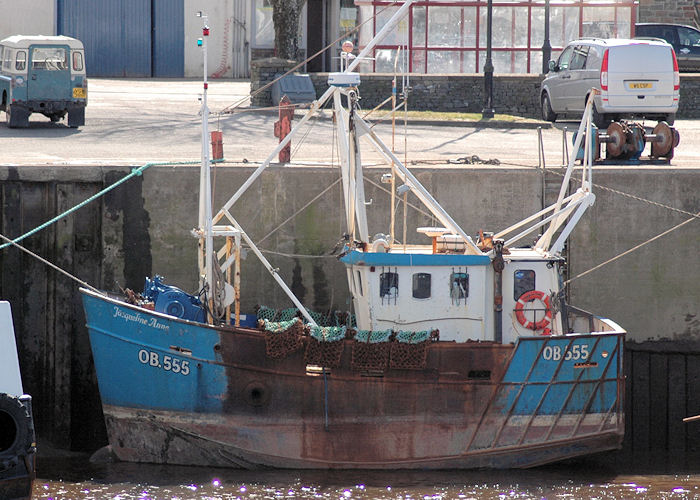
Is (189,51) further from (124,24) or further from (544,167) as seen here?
(544,167)

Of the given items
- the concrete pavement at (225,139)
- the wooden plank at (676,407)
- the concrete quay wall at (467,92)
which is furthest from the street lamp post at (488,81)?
the wooden plank at (676,407)

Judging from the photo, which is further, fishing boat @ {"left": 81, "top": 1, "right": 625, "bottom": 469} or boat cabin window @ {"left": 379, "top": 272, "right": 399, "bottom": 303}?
boat cabin window @ {"left": 379, "top": 272, "right": 399, "bottom": 303}

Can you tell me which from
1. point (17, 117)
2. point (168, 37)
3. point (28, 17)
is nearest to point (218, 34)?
point (168, 37)

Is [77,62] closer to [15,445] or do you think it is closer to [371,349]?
[371,349]

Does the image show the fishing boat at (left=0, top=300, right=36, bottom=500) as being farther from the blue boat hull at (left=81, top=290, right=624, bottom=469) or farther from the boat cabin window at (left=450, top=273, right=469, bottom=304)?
the boat cabin window at (left=450, top=273, right=469, bottom=304)

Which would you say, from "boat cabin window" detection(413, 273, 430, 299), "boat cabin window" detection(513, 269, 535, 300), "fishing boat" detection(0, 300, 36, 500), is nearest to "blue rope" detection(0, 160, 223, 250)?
"fishing boat" detection(0, 300, 36, 500)

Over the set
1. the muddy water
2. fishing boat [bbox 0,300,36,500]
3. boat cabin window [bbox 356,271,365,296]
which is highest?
boat cabin window [bbox 356,271,365,296]

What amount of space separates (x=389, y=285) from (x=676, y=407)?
4.44 m

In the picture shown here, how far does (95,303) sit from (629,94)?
1238 cm

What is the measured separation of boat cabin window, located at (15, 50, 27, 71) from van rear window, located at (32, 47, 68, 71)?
0.51 feet

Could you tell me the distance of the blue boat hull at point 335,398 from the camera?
1398 cm

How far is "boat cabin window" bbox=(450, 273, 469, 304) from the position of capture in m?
14.2

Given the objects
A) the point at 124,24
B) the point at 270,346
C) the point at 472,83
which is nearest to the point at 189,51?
the point at 124,24

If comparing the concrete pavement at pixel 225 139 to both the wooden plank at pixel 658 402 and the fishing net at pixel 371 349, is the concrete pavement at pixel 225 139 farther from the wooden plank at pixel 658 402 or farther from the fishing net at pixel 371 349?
the wooden plank at pixel 658 402
